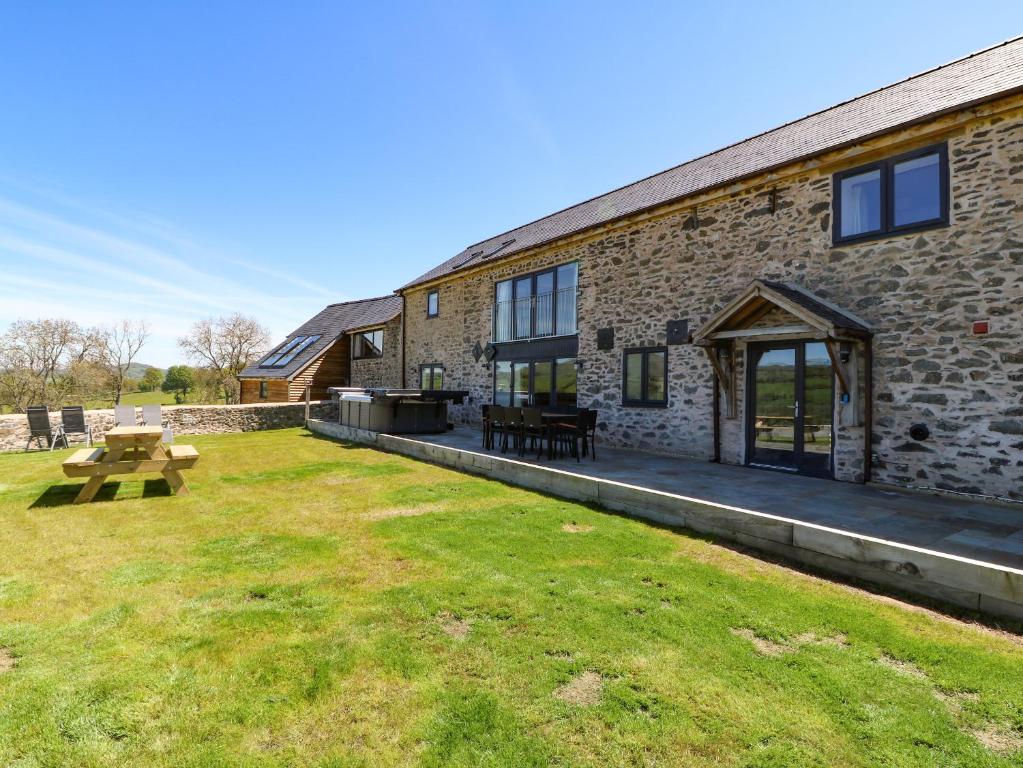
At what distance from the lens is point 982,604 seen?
3.47 meters

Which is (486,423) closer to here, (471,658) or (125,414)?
(471,658)

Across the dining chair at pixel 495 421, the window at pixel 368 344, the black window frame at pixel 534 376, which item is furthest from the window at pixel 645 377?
the window at pixel 368 344

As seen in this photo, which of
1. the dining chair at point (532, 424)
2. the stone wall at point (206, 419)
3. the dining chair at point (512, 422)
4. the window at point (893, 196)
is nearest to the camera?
the window at point (893, 196)

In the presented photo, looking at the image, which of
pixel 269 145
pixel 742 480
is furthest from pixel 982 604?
pixel 269 145

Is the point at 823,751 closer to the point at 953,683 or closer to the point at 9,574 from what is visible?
the point at 953,683

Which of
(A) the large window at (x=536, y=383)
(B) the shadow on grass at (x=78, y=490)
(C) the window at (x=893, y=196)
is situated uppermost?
(C) the window at (x=893, y=196)

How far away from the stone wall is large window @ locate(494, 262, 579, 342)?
8.48 meters

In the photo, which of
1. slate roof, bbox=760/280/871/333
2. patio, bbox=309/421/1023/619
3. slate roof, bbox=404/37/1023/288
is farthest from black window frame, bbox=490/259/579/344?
slate roof, bbox=760/280/871/333

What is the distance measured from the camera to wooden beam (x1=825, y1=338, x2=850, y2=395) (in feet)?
23.3

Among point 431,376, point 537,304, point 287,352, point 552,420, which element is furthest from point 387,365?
point 552,420

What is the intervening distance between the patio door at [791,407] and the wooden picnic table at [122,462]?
972cm

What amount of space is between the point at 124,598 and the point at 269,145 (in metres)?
13.8

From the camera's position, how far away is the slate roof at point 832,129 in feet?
23.3

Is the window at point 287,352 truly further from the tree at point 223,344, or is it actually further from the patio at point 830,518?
the patio at point 830,518
